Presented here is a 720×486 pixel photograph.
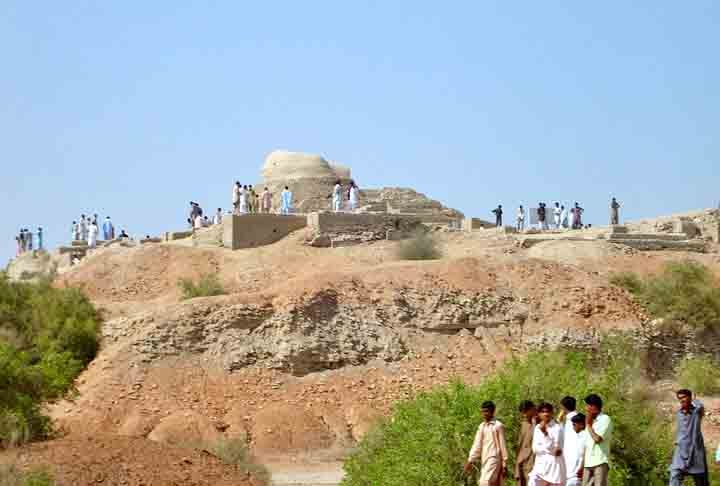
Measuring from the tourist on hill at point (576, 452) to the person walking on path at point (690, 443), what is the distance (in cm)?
90

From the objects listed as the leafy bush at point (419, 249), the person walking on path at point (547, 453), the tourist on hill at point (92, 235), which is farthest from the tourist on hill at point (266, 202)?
the person walking on path at point (547, 453)

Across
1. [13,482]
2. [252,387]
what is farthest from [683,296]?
[13,482]

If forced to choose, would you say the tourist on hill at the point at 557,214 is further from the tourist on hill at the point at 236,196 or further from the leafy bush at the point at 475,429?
the leafy bush at the point at 475,429

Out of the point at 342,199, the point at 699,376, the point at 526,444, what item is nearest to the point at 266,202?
the point at 342,199

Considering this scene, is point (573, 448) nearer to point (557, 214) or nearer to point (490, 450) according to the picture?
point (490, 450)

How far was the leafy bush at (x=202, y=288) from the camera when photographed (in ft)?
97.0

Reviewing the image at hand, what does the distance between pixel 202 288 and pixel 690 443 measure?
63.3 feet

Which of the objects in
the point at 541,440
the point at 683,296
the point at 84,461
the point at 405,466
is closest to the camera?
the point at 541,440

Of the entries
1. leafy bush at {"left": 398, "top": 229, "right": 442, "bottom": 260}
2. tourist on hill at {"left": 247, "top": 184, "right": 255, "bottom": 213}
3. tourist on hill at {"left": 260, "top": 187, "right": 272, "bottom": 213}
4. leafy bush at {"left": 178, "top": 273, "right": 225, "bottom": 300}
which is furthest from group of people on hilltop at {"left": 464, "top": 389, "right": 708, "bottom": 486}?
tourist on hill at {"left": 260, "top": 187, "right": 272, "bottom": 213}

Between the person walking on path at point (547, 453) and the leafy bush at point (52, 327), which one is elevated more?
the leafy bush at point (52, 327)

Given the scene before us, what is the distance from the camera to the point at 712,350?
28328 millimetres

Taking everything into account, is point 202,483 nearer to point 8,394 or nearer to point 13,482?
point 13,482

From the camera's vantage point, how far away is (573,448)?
11.2 metres

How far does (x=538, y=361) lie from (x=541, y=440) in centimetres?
491
